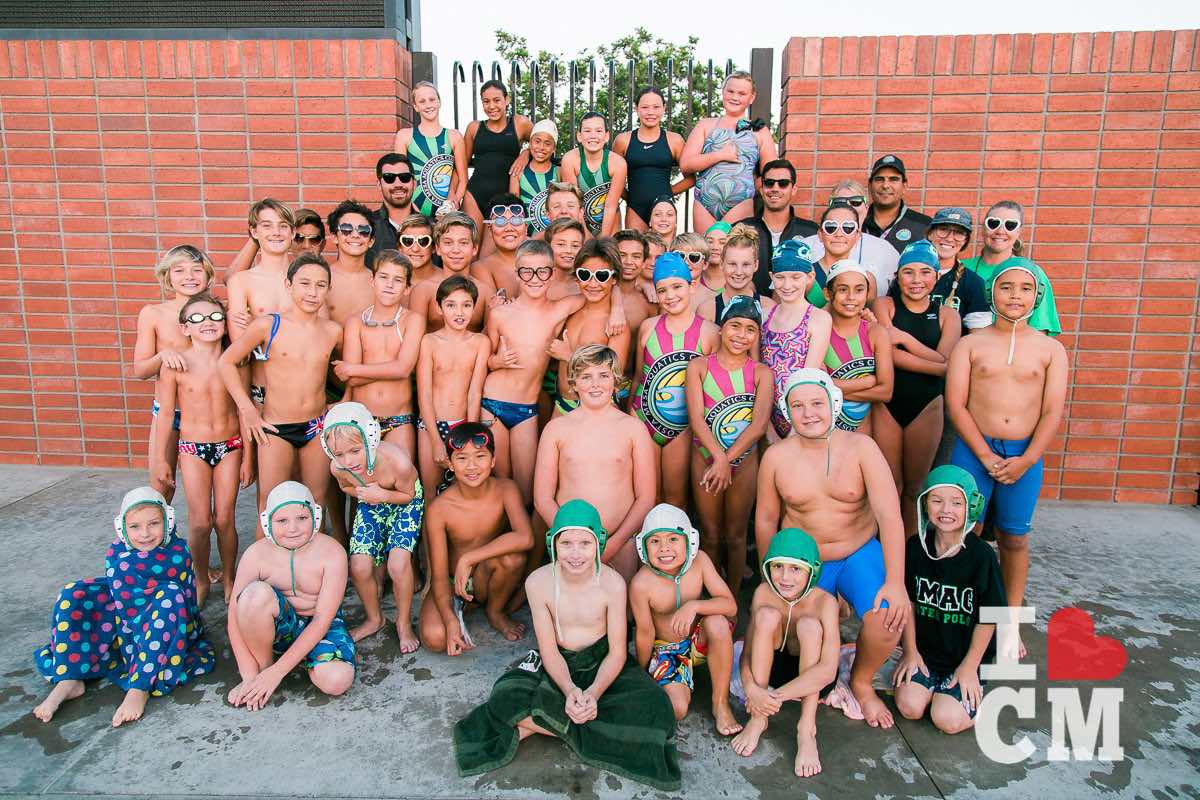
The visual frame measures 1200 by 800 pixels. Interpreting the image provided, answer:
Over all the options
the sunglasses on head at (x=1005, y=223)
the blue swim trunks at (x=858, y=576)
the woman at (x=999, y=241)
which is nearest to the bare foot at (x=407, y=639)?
the blue swim trunks at (x=858, y=576)

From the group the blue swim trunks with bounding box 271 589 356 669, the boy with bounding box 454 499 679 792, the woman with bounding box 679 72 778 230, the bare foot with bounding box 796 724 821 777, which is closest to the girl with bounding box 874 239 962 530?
the woman with bounding box 679 72 778 230

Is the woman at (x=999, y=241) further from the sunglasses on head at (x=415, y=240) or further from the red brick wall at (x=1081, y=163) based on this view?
the sunglasses on head at (x=415, y=240)

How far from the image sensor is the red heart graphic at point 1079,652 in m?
3.59

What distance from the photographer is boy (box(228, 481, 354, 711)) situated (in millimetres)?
3363

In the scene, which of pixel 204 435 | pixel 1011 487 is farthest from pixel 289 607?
pixel 1011 487

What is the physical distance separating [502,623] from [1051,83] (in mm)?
5424

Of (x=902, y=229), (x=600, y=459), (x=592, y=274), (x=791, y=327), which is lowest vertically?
(x=600, y=459)

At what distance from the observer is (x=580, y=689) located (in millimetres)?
3154

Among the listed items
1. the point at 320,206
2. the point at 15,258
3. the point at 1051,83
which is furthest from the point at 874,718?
the point at 15,258

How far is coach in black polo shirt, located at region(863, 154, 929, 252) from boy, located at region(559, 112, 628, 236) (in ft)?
5.78

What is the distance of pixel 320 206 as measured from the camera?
20.5 ft

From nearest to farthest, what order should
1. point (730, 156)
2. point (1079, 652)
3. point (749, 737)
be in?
1. point (749, 737)
2. point (1079, 652)
3. point (730, 156)

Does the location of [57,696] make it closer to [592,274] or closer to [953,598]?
[592,274]

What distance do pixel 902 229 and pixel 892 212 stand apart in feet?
0.56
